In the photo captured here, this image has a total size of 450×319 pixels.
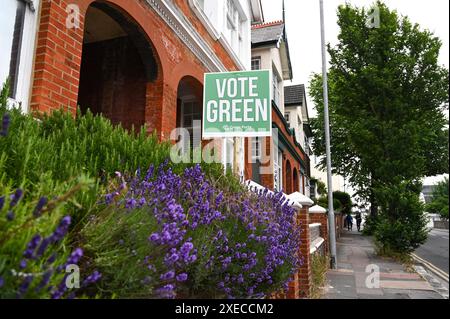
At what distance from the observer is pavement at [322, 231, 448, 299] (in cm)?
608

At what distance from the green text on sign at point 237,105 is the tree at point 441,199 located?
3.00 metres

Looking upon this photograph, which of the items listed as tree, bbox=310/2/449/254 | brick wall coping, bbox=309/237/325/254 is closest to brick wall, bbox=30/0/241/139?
brick wall coping, bbox=309/237/325/254

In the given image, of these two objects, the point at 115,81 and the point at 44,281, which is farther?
the point at 115,81

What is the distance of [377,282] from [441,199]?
21.7ft

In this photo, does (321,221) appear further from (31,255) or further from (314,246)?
(31,255)

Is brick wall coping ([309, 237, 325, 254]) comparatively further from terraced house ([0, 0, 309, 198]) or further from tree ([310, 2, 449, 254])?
tree ([310, 2, 449, 254])

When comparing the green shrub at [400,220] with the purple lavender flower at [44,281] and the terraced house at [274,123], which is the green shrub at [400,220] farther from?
the purple lavender flower at [44,281]

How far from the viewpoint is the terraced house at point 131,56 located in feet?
13.0

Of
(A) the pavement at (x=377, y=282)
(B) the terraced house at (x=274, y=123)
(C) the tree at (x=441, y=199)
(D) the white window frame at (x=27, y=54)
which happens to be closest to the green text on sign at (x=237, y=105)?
(D) the white window frame at (x=27, y=54)

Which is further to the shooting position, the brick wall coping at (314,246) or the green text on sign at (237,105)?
the brick wall coping at (314,246)

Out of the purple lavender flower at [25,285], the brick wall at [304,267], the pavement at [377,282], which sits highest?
the purple lavender flower at [25,285]

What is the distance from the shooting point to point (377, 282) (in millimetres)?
7301

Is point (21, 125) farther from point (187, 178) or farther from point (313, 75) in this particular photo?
point (313, 75)

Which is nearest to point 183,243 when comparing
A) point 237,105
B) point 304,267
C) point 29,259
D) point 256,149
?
point 29,259
